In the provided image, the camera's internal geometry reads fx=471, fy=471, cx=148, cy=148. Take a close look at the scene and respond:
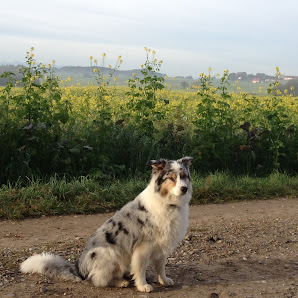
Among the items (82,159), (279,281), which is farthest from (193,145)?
(279,281)

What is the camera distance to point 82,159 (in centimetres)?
928

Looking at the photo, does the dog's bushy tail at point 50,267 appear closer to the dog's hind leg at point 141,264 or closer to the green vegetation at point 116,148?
the dog's hind leg at point 141,264

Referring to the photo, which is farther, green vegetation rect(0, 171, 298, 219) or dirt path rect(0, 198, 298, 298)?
green vegetation rect(0, 171, 298, 219)

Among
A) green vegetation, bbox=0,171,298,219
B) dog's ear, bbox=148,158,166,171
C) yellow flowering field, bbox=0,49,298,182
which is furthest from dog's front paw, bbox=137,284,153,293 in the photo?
yellow flowering field, bbox=0,49,298,182

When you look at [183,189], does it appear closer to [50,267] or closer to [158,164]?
[158,164]

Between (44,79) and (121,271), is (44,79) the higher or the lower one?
the higher one

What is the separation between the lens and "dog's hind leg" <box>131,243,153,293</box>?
4910 millimetres

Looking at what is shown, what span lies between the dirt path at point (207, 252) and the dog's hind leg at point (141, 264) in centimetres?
9

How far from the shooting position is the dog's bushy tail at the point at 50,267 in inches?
201

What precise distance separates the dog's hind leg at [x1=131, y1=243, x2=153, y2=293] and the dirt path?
0.09 m

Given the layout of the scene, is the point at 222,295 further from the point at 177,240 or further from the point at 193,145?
the point at 193,145

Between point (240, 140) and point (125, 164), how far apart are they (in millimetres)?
2696

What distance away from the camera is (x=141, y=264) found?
4.95 metres

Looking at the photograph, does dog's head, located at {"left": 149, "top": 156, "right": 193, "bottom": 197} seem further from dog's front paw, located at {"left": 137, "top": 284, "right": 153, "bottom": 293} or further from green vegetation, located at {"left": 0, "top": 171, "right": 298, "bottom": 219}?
green vegetation, located at {"left": 0, "top": 171, "right": 298, "bottom": 219}
